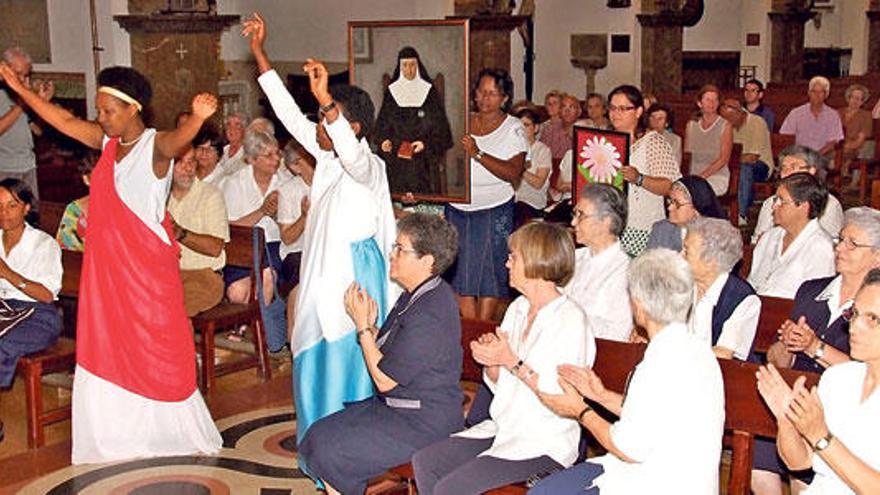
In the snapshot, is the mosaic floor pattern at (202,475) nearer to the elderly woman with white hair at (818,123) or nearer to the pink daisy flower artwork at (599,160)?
the pink daisy flower artwork at (599,160)

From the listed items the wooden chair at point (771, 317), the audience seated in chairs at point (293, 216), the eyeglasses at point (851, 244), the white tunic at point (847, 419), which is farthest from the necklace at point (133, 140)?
the white tunic at point (847, 419)

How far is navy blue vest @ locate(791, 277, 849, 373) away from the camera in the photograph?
453 cm

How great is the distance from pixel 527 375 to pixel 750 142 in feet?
23.5

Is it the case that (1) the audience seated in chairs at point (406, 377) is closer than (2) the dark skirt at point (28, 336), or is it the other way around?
(1) the audience seated in chairs at point (406, 377)

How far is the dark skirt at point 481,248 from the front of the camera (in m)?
6.84

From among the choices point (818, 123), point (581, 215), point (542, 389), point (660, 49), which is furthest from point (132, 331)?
point (660, 49)

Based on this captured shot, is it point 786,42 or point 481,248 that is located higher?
point 786,42

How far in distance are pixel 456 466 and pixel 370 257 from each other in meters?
1.05

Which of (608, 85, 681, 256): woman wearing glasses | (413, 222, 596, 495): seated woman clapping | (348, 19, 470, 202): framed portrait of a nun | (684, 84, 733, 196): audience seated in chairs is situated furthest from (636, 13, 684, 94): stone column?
(413, 222, 596, 495): seated woman clapping

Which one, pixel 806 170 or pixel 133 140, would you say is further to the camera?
pixel 806 170

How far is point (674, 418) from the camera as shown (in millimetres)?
3471

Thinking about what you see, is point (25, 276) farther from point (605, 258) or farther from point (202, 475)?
point (605, 258)

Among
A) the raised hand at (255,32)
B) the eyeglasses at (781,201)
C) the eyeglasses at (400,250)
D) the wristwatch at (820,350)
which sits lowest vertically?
the wristwatch at (820,350)

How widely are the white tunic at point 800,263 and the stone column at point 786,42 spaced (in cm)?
1387
